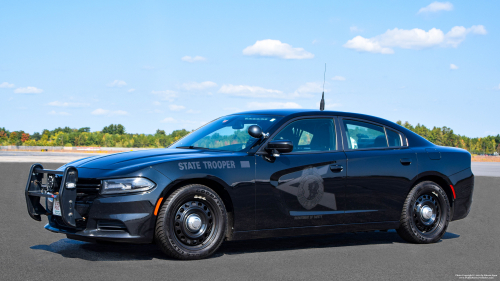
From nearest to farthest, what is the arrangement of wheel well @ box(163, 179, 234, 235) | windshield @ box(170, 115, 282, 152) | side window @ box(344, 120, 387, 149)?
wheel well @ box(163, 179, 234, 235)
windshield @ box(170, 115, 282, 152)
side window @ box(344, 120, 387, 149)

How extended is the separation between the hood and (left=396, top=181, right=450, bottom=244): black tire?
254 centimetres

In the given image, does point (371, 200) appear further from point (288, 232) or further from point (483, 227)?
point (483, 227)

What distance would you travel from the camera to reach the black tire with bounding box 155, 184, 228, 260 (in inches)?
215

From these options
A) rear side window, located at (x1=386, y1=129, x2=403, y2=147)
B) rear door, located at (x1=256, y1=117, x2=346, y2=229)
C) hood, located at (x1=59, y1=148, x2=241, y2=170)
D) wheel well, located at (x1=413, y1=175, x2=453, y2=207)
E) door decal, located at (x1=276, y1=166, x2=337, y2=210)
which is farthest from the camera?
wheel well, located at (x1=413, y1=175, x2=453, y2=207)

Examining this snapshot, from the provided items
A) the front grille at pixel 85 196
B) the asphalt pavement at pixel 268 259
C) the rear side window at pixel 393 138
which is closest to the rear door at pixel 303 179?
the asphalt pavement at pixel 268 259

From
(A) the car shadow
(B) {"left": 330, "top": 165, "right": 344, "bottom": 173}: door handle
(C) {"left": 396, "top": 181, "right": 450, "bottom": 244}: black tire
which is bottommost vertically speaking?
(A) the car shadow

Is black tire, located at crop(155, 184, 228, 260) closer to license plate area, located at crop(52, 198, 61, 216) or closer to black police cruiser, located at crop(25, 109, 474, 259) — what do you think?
black police cruiser, located at crop(25, 109, 474, 259)

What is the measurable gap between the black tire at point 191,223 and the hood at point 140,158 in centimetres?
39

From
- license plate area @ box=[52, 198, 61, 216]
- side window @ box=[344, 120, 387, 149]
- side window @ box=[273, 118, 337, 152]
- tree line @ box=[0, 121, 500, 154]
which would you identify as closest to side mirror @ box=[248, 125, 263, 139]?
side window @ box=[273, 118, 337, 152]

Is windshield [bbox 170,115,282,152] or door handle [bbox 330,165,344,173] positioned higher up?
windshield [bbox 170,115,282,152]

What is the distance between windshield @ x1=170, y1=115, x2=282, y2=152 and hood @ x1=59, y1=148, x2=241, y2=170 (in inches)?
9.9

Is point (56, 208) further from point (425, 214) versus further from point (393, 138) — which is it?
point (425, 214)

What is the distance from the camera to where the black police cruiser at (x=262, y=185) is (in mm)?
5395

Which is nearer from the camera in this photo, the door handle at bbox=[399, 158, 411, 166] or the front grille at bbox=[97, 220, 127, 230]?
the front grille at bbox=[97, 220, 127, 230]
